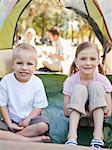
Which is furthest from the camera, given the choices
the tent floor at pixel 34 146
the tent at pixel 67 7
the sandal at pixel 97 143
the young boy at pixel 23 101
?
the tent at pixel 67 7

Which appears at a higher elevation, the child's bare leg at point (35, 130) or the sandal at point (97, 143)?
the child's bare leg at point (35, 130)

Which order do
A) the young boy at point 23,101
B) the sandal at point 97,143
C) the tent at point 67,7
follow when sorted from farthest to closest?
the tent at point 67,7 < the young boy at point 23,101 < the sandal at point 97,143

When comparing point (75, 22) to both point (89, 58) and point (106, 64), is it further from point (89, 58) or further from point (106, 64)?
point (89, 58)

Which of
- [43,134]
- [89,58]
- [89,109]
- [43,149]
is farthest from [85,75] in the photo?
[43,149]

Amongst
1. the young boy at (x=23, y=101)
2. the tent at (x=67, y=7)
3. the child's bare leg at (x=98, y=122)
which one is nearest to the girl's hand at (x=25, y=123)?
the young boy at (x=23, y=101)

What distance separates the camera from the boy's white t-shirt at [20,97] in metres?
1.87

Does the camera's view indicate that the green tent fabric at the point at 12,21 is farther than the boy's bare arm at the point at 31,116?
Yes

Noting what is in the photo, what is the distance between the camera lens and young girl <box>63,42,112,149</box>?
175cm

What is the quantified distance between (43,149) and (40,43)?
1058mm

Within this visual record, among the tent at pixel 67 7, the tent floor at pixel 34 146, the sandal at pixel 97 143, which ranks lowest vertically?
the sandal at pixel 97 143

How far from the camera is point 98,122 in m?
1.77

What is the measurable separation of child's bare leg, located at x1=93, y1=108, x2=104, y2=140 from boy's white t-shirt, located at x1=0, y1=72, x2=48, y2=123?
0.80 feet

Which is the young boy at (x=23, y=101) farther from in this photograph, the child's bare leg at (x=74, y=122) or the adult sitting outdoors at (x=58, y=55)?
the adult sitting outdoors at (x=58, y=55)

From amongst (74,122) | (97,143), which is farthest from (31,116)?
(97,143)
